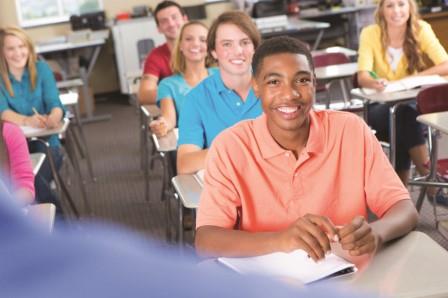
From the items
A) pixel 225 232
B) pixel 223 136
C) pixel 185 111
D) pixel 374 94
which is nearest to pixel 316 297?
pixel 225 232

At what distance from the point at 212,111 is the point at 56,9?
7.14m

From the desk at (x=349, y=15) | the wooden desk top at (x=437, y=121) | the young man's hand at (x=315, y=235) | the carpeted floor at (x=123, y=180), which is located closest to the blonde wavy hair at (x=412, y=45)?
the carpeted floor at (x=123, y=180)

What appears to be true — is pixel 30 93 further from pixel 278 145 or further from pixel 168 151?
pixel 278 145

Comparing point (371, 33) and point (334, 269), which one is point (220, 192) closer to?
point (334, 269)

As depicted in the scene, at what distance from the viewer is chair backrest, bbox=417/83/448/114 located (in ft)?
11.7

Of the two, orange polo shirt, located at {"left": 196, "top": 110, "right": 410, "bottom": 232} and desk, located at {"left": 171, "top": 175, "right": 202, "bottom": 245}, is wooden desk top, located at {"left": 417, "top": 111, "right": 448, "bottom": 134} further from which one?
orange polo shirt, located at {"left": 196, "top": 110, "right": 410, "bottom": 232}

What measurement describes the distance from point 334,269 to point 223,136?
0.58 m

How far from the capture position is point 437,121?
3117mm

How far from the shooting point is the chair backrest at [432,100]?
3.58 meters

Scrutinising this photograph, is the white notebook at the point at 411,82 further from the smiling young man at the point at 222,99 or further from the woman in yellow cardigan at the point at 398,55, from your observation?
the smiling young man at the point at 222,99

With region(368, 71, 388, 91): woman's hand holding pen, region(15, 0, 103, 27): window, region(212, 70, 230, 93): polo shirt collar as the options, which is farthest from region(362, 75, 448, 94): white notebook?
region(15, 0, 103, 27): window

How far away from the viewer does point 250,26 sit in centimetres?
298

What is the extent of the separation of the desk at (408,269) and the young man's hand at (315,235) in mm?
88

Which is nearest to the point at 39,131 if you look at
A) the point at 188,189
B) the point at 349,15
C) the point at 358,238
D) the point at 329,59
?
the point at 188,189
